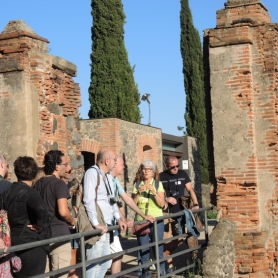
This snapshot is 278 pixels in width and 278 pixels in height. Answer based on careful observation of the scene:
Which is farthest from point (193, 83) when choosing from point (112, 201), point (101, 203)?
point (101, 203)

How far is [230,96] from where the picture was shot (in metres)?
11.2

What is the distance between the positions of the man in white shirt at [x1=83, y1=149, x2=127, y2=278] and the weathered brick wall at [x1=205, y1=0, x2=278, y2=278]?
348 cm

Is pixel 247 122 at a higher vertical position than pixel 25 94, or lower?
lower

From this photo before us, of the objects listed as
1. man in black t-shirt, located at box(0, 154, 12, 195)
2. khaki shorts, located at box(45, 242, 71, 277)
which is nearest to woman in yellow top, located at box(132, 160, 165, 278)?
khaki shorts, located at box(45, 242, 71, 277)

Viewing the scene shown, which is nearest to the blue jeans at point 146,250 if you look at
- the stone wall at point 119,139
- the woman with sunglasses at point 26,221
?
the woman with sunglasses at point 26,221

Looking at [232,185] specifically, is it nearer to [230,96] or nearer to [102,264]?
[230,96]

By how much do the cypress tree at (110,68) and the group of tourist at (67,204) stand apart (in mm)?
17765

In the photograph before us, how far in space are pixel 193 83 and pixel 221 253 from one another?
90.7ft

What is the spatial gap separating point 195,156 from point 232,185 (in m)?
21.3

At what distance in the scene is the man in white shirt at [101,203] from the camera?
759 centimetres

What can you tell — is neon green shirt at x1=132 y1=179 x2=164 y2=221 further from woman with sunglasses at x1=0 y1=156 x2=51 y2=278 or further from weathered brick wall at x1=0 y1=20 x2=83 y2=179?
woman with sunglasses at x1=0 y1=156 x2=51 y2=278

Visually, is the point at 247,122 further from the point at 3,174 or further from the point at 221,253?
the point at 3,174

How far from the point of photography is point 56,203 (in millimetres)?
7289

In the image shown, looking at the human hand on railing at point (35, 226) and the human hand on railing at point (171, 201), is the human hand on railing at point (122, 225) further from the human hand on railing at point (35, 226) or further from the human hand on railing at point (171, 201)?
the human hand on railing at point (171, 201)
